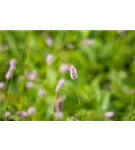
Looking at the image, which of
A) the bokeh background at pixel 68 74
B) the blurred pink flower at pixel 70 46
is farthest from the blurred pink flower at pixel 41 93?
the blurred pink flower at pixel 70 46

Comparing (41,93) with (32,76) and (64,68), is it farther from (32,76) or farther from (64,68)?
(64,68)

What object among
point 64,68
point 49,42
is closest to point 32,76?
point 64,68

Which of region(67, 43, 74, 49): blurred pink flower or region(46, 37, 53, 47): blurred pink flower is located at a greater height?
region(46, 37, 53, 47): blurred pink flower

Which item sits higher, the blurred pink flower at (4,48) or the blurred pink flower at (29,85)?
the blurred pink flower at (4,48)

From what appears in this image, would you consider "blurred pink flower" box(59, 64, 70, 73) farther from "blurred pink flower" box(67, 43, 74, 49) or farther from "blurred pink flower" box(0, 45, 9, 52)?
"blurred pink flower" box(0, 45, 9, 52)

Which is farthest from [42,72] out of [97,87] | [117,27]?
[117,27]

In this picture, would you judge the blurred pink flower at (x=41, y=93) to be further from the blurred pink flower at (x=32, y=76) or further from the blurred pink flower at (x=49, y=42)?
the blurred pink flower at (x=49, y=42)

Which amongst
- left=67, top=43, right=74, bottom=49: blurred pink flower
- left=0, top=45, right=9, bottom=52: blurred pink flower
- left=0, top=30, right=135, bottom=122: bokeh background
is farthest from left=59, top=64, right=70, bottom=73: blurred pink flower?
left=0, top=45, right=9, bottom=52: blurred pink flower
